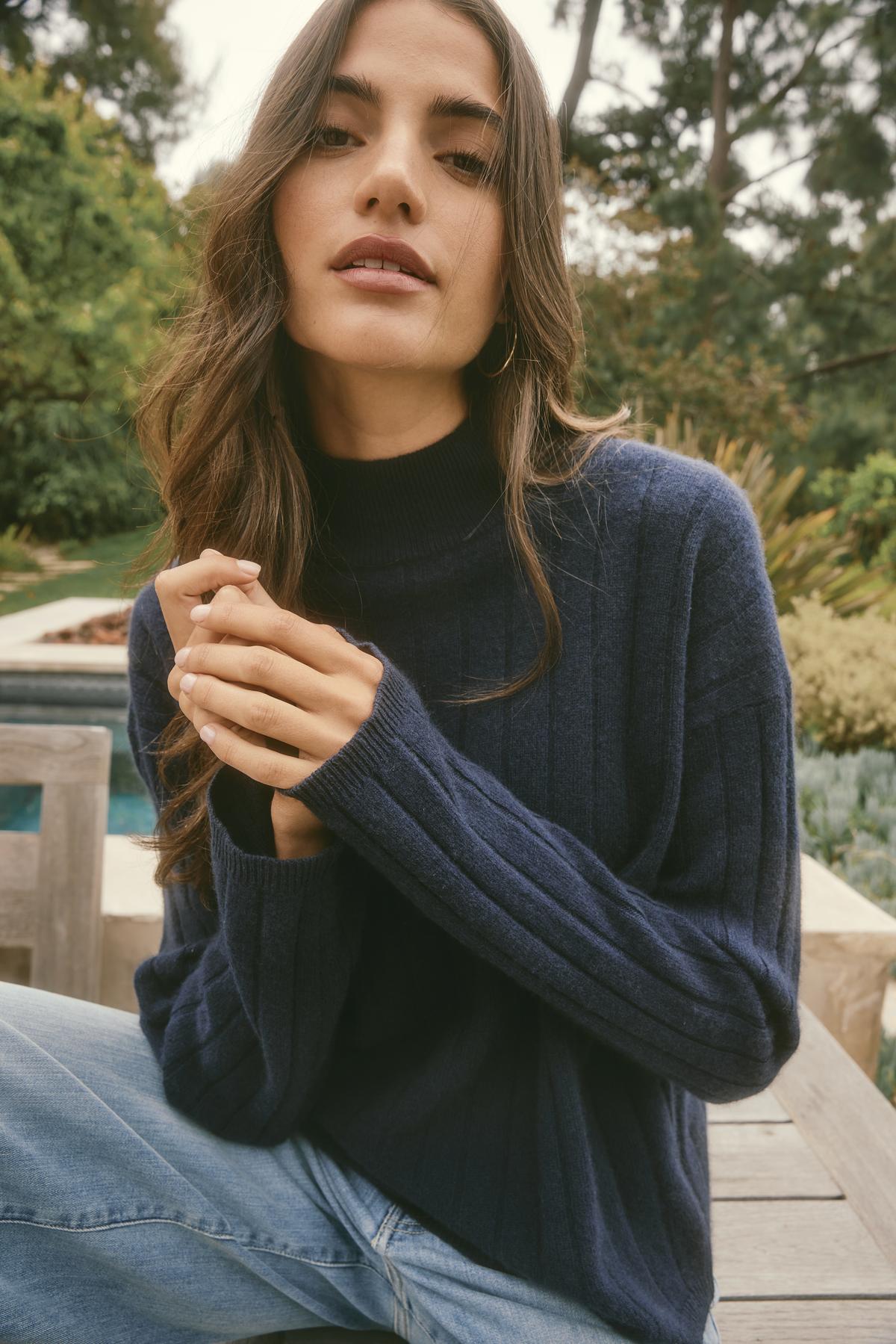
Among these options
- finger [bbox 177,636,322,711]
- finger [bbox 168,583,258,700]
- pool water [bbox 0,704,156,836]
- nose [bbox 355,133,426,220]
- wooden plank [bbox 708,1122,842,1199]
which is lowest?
pool water [bbox 0,704,156,836]

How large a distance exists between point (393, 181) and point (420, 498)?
1.18 feet

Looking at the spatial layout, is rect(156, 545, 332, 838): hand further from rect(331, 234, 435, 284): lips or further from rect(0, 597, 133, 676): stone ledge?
rect(0, 597, 133, 676): stone ledge

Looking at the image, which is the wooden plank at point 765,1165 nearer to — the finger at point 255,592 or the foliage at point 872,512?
the finger at point 255,592

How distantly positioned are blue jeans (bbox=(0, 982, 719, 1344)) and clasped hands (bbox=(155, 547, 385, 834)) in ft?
1.43

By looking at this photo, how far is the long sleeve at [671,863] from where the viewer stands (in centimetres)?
94

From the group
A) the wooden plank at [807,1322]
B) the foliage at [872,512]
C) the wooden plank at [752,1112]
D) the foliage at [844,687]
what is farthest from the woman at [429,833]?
the foliage at [872,512]

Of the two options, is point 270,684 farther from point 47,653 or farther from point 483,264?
point 47,653

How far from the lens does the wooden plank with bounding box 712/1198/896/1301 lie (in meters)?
1.33

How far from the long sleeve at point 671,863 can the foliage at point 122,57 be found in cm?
1590

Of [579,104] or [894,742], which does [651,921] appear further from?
[579,104]

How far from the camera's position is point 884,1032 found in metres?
2.84

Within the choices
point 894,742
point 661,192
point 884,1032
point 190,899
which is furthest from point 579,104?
point 190,899

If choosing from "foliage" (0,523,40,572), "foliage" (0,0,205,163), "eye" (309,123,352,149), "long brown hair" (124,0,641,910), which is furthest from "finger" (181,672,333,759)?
"foliage" (0,0,205,163)

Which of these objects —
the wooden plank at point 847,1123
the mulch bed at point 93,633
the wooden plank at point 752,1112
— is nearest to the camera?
the wooden plank at point 847,1123
